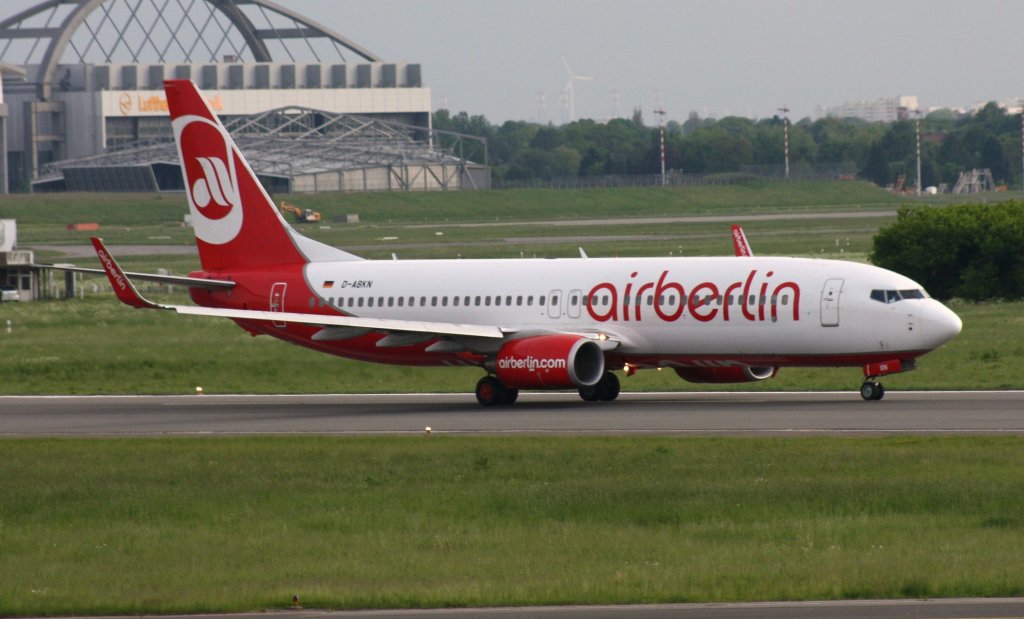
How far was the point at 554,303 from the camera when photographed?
42.5 m

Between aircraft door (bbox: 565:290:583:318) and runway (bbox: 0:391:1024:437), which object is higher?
aircraft door (bbox: 565:290:583:318)

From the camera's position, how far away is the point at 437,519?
77.7 ft

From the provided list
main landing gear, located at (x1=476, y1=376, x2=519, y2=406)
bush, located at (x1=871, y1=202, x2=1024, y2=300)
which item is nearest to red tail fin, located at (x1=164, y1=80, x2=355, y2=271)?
main landing gear, located at (x1=476, y1=376, x2=519, y2=406)

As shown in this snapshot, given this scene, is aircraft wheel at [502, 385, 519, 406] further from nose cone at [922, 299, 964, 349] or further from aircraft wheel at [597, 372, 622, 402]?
nose cone at [922, 299, 964, 349]

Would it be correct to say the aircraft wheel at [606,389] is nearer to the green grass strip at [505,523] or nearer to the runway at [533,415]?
the runway at [533,415]

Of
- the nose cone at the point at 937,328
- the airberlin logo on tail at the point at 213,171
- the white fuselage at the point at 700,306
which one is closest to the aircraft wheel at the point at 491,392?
the white fuselage at the point at 700,306

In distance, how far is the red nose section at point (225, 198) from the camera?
155ft

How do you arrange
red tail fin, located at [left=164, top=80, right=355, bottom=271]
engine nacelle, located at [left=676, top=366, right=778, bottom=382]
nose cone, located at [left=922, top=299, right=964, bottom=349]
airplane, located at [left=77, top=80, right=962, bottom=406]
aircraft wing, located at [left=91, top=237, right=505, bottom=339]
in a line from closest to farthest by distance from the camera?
1. nose cone, located at [left=922, top=299, right=964, bottom=349]
2. airplane, located at [left=77, top=80, right=962, bottom=406]
3. aircraft wing, located at [left=91, top=237, right=505, bottom=339]
4. engine nacelle, located at [left=676, top=366, right=778, bottom=382]
5. red tail fin, located at [left=164, top=80, right=355, bottom=271]

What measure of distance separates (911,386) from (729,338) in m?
6.37

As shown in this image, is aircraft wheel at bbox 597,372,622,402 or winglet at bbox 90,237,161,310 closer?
winglet at bbox 90,237,161,310

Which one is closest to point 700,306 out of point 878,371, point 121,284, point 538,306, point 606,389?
point 606,389

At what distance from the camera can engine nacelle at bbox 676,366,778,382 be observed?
4178cm

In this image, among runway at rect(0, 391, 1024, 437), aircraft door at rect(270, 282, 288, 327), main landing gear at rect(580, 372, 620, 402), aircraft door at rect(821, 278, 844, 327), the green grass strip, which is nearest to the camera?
the green grass strip

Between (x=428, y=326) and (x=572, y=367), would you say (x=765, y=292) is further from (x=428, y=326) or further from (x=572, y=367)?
(x=428, y=326)
